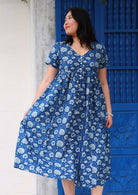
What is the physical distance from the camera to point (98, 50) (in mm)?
3076

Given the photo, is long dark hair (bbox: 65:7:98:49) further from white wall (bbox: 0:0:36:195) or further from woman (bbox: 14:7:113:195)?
white wall (bbox: 0:0:36:195)

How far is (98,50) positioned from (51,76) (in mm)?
474

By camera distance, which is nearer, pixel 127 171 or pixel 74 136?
pixel 74 136

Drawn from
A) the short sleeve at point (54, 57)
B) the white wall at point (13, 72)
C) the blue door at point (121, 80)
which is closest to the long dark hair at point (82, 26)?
the short sleeve at point (54, 57)

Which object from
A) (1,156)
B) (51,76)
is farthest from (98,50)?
(1,156)

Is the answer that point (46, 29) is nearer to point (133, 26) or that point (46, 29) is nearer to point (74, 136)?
point (133, 26)

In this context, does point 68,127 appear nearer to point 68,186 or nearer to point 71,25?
point 68,186

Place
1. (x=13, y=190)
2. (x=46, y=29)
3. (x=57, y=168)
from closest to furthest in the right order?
(x=57, y=168) → (x=46, y=29) → (x=13, y=190)

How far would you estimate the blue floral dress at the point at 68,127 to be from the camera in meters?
2.99

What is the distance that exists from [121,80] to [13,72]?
3.87 feet

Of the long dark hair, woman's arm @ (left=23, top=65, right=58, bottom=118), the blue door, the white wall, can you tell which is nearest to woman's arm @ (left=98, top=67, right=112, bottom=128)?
the long dark hair

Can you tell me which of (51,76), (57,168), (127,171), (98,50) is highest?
(98,50)

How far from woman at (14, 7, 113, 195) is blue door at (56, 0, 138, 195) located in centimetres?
68

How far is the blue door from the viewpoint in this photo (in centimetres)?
373
